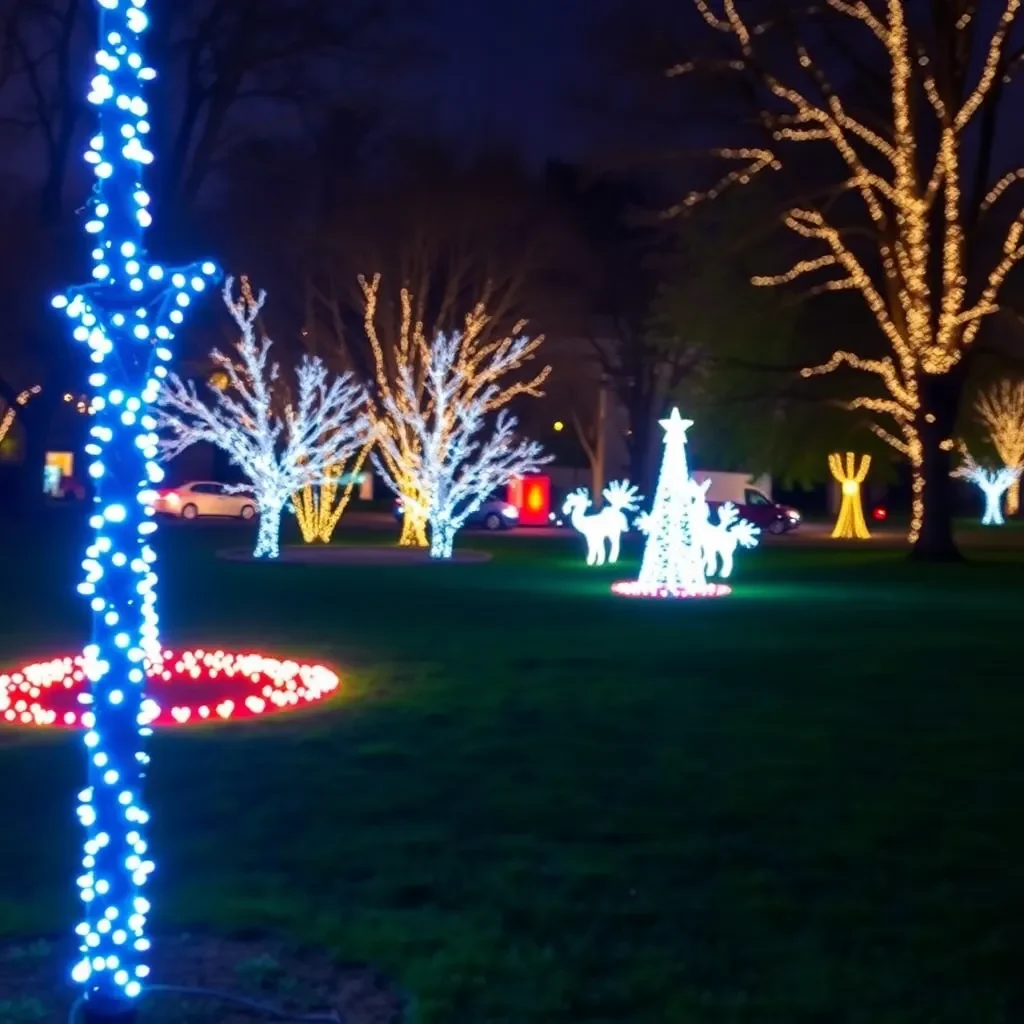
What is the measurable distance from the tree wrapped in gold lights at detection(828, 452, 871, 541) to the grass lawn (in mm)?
30138

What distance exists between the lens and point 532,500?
52.3m

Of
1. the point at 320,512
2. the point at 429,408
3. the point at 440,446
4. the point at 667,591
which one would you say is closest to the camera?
the point at 667,591

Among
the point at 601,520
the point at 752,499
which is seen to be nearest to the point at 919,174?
the point at 601,520

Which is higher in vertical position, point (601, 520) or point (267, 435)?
point (267, 435)

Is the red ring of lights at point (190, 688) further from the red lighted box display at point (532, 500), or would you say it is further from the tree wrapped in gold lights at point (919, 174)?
the red lighted box display at point (532, 500)

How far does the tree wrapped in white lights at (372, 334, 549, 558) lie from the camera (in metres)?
32.3

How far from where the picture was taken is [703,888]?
6602 millimetres

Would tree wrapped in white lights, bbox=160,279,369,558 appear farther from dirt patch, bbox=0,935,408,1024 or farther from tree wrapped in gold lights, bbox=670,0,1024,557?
dirt patch, bbox=0,935,408,1024

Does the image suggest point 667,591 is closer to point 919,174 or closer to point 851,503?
point 919,174

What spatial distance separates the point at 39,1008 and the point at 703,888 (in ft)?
9.12

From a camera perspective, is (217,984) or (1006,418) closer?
(217,984)

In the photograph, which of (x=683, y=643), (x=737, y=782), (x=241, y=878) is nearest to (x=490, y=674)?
(x=683, y=643)

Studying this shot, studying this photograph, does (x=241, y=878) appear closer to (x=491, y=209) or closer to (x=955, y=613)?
(x=955, y=613)

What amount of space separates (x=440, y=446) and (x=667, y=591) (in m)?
11.3
